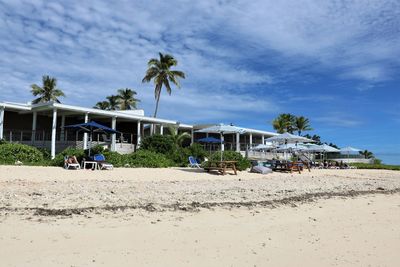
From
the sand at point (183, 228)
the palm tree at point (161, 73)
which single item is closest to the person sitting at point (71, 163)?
the sand at point (183, 228)

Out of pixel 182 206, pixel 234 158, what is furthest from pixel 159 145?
pixel 182 206

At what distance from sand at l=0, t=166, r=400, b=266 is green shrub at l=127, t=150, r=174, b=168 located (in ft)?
25.2

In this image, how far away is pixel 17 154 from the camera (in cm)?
1689

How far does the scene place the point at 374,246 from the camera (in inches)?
219

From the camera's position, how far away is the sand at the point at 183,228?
179 inches

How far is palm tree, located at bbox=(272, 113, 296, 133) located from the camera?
5378 centimetres

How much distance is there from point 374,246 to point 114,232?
3.76m

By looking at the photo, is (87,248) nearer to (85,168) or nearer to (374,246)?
(374,246)

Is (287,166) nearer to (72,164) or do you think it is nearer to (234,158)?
(234,158)

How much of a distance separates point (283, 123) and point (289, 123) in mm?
2391

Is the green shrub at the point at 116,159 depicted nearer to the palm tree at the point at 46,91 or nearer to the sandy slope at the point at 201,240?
Answer: the sandy slope at the point at 201,240

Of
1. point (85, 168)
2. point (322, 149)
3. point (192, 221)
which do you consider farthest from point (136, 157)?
point (322, 149)

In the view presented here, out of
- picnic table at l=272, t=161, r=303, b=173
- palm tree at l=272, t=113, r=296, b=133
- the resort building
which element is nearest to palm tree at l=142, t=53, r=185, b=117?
the resort building

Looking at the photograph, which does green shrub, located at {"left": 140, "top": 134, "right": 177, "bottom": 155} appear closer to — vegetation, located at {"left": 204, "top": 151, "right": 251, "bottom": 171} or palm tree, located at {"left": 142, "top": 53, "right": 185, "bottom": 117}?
vegetation, located at {"left": 204, "top": 151, "right": 251, "bottom": 171}
